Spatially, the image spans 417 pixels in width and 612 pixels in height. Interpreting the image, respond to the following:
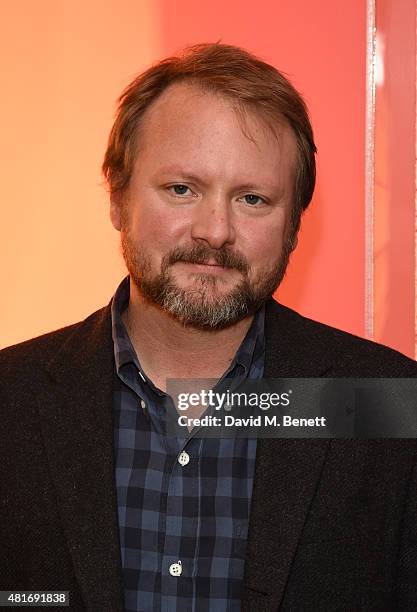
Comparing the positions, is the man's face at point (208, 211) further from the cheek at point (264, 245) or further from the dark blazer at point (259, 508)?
the dark blazer at point (259, 508)

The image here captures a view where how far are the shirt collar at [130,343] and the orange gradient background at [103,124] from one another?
0.37 m

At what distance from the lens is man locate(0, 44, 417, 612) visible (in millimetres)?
1647

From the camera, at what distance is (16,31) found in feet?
7.43

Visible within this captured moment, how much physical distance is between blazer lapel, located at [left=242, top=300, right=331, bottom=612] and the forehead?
16.1 inches

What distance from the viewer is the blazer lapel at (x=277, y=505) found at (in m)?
1.60

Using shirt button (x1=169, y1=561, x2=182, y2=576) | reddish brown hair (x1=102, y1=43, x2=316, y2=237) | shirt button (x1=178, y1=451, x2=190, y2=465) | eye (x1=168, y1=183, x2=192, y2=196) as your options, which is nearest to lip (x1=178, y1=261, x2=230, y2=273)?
eye (x1=168, y1=183, x2=192, y2=196)

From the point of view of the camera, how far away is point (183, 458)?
1.69m

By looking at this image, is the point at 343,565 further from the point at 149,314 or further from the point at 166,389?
the point at 149,314

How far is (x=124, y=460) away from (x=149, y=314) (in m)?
0.31

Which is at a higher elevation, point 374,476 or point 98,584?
point 374,476

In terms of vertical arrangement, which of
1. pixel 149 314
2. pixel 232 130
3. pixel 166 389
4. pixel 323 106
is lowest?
pixel 166 389

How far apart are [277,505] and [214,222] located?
0.53 meters

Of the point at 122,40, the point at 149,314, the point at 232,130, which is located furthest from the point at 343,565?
the point at 122,40

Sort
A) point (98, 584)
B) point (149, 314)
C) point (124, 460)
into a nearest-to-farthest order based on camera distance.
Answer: point (98, 584) < point (124, 460) < point (149, 314)
